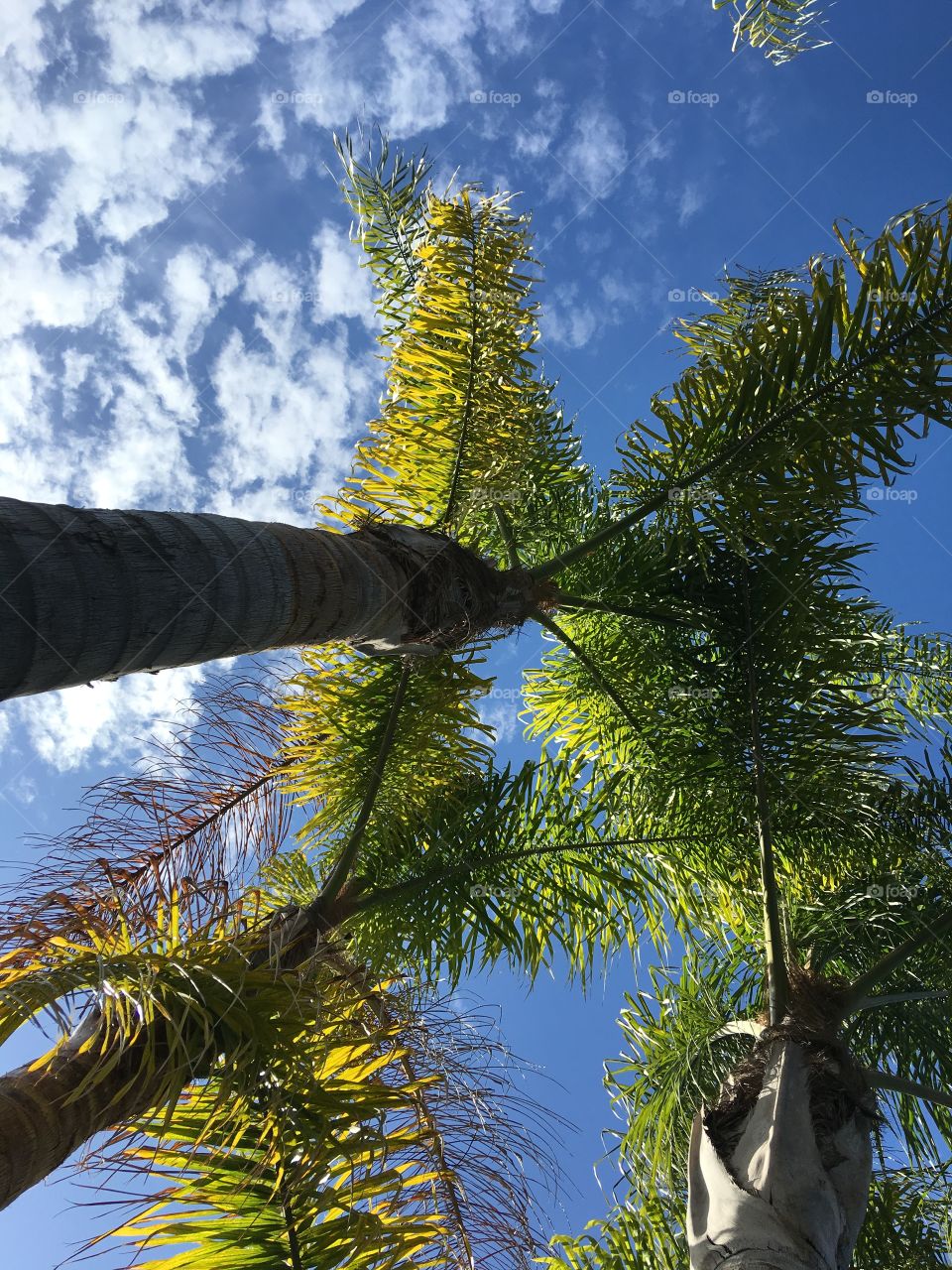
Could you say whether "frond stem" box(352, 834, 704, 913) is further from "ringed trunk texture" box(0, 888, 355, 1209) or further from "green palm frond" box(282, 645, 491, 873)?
"ringed trunk texture" box(0, 888, 355, 1209)

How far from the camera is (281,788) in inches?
151

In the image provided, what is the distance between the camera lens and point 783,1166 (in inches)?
105

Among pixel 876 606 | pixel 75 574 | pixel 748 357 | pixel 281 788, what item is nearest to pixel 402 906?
pixel 281 788

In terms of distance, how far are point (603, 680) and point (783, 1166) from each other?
7.61 feet

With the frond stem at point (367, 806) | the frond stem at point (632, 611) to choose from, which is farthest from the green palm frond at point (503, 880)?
the frond stem at point (632, 611)

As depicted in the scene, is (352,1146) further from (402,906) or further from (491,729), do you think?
(491,729)

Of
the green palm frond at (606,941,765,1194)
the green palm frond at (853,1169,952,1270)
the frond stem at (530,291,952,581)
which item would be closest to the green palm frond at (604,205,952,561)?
the frond stem at (530,291,952,581)

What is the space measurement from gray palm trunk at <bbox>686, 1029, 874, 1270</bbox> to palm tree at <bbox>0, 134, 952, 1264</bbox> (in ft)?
1.26

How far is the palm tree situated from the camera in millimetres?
3100

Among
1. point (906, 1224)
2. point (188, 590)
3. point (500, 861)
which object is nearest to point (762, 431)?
point (500, 861)

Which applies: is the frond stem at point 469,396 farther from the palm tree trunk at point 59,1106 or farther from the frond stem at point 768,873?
the palm tree trunk at point 59,1106

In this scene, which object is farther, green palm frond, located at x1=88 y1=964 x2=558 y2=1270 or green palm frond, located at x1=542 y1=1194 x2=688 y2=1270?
green palm frond, located at x1=542 y1=1194 x2=688 y2=1270

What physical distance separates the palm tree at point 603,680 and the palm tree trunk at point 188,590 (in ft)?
0.70

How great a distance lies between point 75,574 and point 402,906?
253cm
